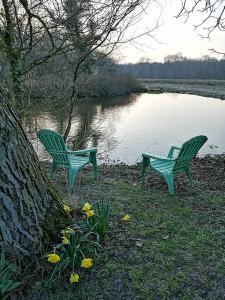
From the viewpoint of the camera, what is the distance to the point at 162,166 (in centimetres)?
488

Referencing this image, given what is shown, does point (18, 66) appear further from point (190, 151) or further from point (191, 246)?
point (191, 246)

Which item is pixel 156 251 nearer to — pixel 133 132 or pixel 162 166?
pixel 162 166

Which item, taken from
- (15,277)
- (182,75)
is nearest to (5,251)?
(15,277)

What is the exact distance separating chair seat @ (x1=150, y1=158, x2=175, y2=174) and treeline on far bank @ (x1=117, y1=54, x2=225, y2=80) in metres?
61.1

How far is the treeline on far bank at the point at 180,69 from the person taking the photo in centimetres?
6638

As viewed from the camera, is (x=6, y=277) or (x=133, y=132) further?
(x=133, y=132)

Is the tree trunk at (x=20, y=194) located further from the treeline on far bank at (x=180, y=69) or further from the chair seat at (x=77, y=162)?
the treeline on far bank at (x=180, y=69)

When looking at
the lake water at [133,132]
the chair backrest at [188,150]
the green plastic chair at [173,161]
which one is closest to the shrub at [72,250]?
the green plastic chair at [173,161]

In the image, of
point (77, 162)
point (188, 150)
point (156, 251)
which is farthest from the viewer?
point (77, 162)

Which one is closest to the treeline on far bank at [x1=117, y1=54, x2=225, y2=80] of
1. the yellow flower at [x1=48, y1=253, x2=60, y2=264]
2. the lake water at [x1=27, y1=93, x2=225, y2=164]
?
the lake water at [x1=27, y1=93, x2=225, y2=164]

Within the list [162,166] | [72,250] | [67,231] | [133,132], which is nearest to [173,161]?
[162,166]

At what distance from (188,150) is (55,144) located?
75.2 inches

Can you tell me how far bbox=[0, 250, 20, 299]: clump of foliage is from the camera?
2027 millimetres

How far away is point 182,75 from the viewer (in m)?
71.4
